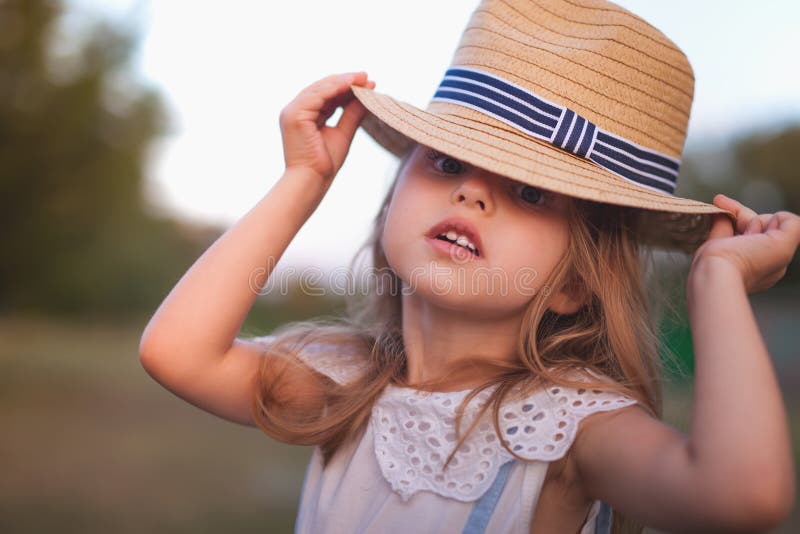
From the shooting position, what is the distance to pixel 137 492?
13.3ft

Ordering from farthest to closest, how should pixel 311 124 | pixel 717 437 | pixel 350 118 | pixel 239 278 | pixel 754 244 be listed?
pixel 350 118
pixel 311 124
pixel 239 278
pixel 754 244
pixel 717 437

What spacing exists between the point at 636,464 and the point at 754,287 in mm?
469

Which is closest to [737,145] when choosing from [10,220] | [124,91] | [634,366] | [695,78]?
[695,78]

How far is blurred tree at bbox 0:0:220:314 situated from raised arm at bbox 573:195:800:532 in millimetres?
7979

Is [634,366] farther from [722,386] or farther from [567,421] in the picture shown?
[722,386]

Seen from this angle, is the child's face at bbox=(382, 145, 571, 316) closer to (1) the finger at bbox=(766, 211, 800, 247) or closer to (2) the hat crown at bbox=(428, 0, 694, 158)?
(2) the hat crown at bbox=(428, 0, 694, 158)

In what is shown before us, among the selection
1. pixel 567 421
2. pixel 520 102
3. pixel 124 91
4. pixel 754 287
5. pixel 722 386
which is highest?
pixel 520 102

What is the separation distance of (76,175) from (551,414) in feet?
30.9

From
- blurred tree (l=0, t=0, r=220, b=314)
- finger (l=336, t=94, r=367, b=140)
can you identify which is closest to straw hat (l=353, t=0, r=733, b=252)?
finger (l=336, t=94, r=367, b=140)

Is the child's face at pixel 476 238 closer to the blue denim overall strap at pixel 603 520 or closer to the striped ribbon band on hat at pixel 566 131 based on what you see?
the striped ribbon band on hat at pixel 566 131

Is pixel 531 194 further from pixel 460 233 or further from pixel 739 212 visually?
pixel 739 212

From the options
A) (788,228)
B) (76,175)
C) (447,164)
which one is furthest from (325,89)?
(76,175)

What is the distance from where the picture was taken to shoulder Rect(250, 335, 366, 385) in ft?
5.89

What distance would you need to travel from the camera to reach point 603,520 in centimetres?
159
